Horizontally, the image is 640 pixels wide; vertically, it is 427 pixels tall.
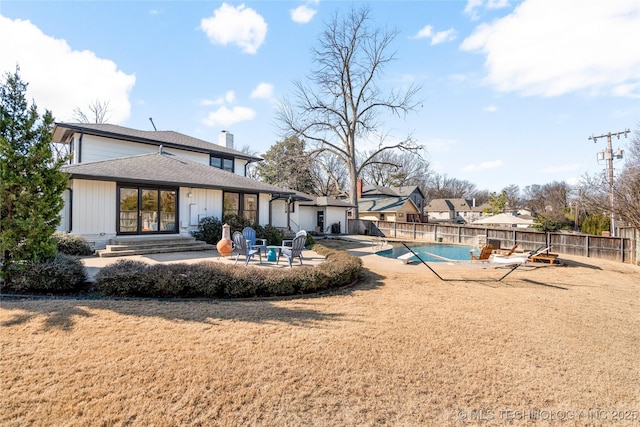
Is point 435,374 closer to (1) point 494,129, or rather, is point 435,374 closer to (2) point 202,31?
(2) point 202,31

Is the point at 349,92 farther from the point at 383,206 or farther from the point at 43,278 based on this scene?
the point at 43,278

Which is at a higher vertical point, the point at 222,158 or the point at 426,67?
the point at 426,67

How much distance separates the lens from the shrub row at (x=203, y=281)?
19.6 ft

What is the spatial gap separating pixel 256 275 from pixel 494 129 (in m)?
17.3

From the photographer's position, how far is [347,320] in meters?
5.11

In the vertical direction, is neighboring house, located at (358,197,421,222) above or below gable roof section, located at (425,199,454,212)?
below

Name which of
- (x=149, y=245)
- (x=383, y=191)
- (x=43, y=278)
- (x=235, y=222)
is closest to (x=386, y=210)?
(x=383, y=191)

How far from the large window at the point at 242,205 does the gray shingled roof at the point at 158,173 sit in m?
0.65

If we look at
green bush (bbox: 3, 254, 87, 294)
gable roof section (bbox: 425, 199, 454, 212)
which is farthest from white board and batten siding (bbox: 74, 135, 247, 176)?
gable roof section (bbox: 425, 199, 454, 212)

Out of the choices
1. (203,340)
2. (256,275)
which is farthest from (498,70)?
(203,340)

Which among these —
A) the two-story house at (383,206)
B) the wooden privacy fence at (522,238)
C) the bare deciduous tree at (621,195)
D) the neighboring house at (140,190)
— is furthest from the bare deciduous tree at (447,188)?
the neighboring house at (140,190)

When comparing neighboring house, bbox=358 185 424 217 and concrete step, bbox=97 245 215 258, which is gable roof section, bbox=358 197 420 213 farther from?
concrete step, bbox=97 245 215 258

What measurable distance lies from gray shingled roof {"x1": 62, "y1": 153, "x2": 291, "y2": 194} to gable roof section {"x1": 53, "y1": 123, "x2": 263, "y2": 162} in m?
2.74

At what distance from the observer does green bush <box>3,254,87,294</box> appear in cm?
575
